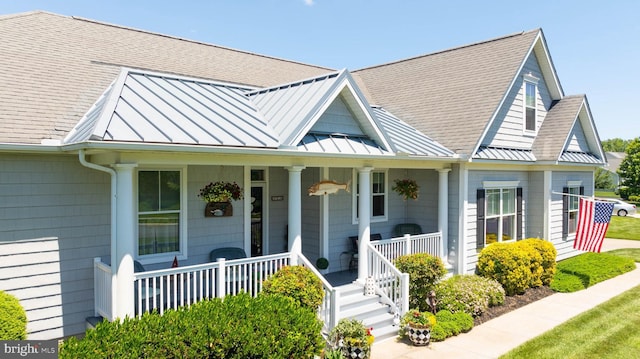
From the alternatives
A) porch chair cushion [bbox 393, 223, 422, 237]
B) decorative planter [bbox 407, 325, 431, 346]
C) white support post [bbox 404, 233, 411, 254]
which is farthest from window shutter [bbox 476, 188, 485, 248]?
decorative planter [bbox 407, 325, 431, 346]

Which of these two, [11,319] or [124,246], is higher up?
[124,246]

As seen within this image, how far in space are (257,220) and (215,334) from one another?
612 cm

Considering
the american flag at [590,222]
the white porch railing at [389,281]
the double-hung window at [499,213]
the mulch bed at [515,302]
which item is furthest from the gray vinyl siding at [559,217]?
the white porch railing at [389,281]

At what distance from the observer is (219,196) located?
10492 millimetres

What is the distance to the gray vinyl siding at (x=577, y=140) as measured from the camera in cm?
1770

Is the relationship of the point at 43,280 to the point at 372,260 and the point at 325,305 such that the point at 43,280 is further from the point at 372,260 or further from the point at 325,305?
the point at 372,260

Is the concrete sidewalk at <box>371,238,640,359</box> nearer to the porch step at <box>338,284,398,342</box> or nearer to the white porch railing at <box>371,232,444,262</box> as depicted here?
the porch step at <box>338,284,398,342</box>

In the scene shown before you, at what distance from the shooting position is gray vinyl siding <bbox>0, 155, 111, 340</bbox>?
8.32 m

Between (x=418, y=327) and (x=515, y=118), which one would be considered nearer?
(x=418, y=327)

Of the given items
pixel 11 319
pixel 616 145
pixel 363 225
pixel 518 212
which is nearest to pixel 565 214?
pixel 518 212

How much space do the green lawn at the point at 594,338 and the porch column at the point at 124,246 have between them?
7091 millimetres

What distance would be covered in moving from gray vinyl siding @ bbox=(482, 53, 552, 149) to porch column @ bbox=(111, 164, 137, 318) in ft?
35.5

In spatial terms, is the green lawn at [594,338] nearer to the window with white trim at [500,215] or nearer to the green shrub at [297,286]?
the window with white trim at [500,215]

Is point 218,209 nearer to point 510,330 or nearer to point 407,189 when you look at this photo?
→ point 407,189
